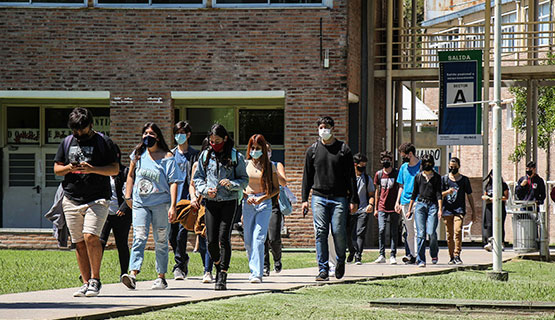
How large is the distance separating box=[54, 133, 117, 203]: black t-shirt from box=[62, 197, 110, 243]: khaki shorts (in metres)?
0.05

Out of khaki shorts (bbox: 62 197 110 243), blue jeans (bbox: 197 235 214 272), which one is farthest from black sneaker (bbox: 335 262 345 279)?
khaki shorts (bbox: 62 197 110 243)

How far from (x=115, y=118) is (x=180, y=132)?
9566 mm

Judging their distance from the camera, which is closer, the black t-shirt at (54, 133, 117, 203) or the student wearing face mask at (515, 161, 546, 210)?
the black t-shirt at (54, 133, 117, 203)

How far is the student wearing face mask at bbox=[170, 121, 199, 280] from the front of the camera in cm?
1321

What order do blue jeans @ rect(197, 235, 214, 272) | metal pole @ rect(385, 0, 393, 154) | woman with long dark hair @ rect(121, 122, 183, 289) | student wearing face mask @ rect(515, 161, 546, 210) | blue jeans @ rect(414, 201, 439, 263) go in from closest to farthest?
woman with long dark hair @ rect(121, 122, 183, 289), blue jeans @ rect(197, 235, 214, 272), blue jeans @ rect(414, 201, 439, 263), student wearing face mask @ rect(515, 161, 546, 210), metal pole @ rect(385, 0, 393, 154)

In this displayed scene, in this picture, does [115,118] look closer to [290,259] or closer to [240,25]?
[240,25]

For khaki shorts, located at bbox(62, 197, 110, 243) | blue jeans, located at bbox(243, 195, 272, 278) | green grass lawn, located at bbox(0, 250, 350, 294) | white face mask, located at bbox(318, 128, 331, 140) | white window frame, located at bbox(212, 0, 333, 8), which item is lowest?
green grass lawn, located at bbox(0, 250, 350, 294)

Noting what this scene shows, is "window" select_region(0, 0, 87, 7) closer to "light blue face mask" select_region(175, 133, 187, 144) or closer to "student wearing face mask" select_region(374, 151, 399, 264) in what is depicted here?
"student wearing face mask" select_region(374, 151, 399, 264)

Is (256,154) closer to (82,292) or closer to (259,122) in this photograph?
(82,292)

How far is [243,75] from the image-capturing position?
73.7 ft

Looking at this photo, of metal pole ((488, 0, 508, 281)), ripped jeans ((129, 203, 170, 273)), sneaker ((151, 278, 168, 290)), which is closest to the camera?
ripped jeans ((129, 203, 170, 273))

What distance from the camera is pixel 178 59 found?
73.8 ft

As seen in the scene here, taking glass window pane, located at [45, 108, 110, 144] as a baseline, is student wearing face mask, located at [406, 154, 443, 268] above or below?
below

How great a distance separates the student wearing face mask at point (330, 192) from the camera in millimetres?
13102
